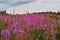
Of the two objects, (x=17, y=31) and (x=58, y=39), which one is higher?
(x=17, y=31)

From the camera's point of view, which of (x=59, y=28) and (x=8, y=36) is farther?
(x=59, y=28)

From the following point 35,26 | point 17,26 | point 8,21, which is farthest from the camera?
point 8,21

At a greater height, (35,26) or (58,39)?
(35,26)

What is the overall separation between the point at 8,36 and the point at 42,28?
1.91 metres

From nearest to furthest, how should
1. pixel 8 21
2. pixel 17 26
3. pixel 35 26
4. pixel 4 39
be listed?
pixel 4 39
pixel 17 26
pixel 35 26
pixel 8 21

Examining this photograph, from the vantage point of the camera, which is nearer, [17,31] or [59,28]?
[17,31]

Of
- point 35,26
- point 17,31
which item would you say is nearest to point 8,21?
point 35,26

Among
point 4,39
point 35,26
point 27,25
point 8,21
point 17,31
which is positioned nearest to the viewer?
point 4,39

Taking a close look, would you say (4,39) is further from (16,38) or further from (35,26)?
(35,26)

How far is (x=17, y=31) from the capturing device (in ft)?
16.5

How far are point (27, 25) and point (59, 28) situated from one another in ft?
5.69

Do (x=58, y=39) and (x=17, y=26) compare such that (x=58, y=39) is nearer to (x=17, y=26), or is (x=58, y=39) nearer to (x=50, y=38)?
(x=50, y=38)

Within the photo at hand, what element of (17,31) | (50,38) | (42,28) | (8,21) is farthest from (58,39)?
(17,31)

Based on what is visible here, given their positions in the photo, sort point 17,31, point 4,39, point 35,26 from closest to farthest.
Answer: point 4,39
point 17,31
point 35,26
